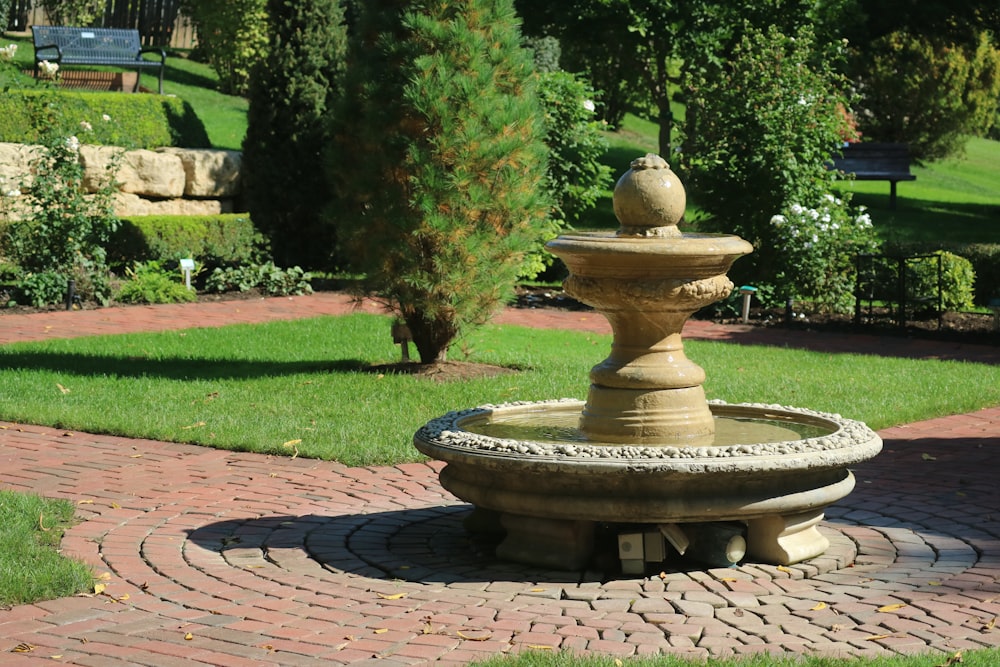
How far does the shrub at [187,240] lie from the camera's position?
54.2 feet

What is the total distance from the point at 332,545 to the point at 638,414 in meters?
1.60

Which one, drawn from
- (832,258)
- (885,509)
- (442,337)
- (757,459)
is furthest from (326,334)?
(757,459)

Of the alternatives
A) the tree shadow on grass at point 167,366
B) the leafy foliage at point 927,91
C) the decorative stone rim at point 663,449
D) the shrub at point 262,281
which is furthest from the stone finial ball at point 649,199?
the leafy foliage at point 927,91

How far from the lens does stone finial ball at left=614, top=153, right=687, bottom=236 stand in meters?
5.94

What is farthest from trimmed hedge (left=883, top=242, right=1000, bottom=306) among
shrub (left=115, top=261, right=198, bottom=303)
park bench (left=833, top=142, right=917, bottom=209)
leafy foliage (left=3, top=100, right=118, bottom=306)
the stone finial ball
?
the stone finial ball

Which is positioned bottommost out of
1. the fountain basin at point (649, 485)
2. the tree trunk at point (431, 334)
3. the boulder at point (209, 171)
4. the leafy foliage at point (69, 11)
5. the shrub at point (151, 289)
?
the shrub at point (151, 289)

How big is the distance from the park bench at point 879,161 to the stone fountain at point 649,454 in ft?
68.4

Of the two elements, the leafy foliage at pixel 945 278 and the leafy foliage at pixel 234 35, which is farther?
the leafy foliage at pixel 234 35

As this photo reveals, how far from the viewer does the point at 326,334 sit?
517 inches

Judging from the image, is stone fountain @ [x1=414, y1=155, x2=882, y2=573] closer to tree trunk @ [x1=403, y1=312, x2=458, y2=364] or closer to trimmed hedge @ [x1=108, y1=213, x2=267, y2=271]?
tree trunk @ [x1=403, y1=312, x2=458, y2=364]

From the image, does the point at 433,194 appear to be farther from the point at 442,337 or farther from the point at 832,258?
the point at 832,258

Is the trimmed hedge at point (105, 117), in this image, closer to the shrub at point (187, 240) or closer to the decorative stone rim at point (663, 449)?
the shrub at point (187, 240)

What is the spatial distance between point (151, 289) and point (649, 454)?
1124cm

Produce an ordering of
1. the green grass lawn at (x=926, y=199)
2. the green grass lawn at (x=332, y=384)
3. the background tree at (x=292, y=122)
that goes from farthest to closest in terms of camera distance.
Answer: the green grass lawn at (x=926, y=199) → the background tree at (x=292, y=122) → the green grass lawn at (x=332, y=384)
